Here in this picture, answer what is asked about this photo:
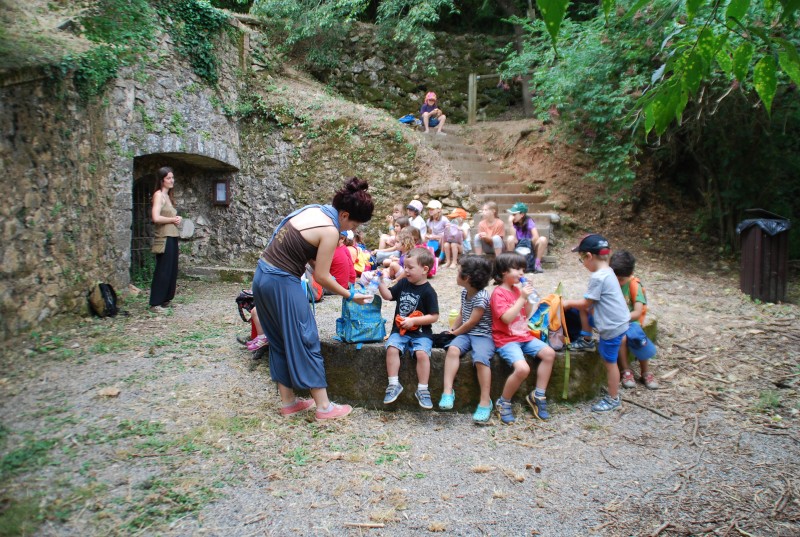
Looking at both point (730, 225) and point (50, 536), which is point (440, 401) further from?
point (730, 225)

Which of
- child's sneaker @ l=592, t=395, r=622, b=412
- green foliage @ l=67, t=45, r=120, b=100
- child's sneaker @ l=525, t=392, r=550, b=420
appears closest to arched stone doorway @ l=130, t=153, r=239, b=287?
green foliage @ l=67, t=45, r=120, b=100

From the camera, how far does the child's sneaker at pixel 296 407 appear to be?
12.1 feet

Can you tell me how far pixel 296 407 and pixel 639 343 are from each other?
8.62 ft

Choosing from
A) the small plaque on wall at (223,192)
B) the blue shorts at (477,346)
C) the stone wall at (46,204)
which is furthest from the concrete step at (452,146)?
the blue shorts at (477,346)

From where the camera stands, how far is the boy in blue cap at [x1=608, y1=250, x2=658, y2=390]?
414 cm

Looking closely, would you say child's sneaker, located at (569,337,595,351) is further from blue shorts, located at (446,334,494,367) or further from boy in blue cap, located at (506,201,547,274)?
boy in blue cap, located at (506,201,547,274)

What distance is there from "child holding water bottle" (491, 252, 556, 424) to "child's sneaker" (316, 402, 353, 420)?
3.46ft

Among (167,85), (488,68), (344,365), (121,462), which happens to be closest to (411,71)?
(488,68)

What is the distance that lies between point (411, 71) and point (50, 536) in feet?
44.0

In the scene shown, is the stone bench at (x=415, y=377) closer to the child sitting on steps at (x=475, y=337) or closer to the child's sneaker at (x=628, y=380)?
the child sitting on steps at (x=475, y=337)

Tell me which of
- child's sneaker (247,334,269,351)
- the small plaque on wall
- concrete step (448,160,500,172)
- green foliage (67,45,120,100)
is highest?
green foliage (67,45,120,100)

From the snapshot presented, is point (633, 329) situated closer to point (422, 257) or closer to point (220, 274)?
point (422, 257)

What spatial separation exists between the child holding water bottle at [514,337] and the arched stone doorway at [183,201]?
6.87 meters

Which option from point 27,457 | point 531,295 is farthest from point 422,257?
point 27,457
